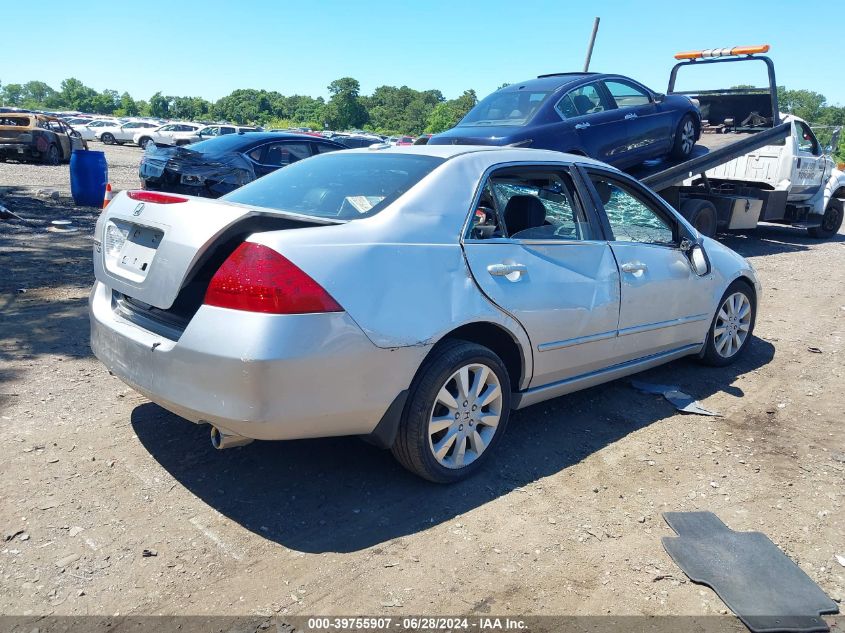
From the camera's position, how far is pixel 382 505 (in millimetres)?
3451

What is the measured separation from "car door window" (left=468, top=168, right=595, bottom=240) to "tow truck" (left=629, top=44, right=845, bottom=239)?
555 cm

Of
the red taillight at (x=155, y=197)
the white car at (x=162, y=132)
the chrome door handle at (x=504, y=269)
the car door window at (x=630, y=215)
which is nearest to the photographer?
the red taillight at (x=155, y=197)

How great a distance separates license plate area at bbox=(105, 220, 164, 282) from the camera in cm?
334

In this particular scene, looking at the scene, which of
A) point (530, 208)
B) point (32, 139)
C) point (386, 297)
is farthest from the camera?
point (32, 139)

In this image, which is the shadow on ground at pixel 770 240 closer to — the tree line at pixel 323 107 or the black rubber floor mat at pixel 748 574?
the black rubber floor mat at pixel 748 574

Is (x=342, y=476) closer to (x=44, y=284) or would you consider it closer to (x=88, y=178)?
(x=44, y=284)

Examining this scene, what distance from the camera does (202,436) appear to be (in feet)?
13.2

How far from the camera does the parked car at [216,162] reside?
10.2 meters

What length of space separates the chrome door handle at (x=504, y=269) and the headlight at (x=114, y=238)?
5.95 feet

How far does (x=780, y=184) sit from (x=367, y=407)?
39.5 feet

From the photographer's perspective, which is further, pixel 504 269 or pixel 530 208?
pixel 530 208

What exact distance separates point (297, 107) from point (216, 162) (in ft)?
450

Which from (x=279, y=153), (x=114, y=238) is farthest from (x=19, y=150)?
(x=114, y=238)

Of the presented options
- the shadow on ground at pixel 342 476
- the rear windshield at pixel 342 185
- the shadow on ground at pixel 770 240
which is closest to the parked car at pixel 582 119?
the shadow on ground at pixel 770 240
